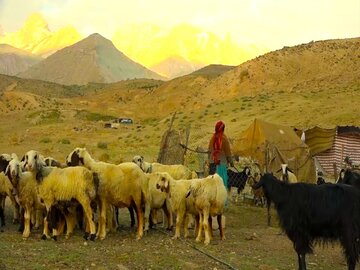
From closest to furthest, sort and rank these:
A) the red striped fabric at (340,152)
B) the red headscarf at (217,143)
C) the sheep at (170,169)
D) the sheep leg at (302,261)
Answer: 1. the sheep leg at (302,261)
2. the sheep at (170,169)
3. the red headscarf at (217,143)
4. the red striped fabric at (340,152)

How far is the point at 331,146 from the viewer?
83.2 feet

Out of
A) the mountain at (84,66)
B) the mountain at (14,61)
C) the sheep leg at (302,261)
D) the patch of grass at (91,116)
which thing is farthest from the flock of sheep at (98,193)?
the mountain at (14,61)

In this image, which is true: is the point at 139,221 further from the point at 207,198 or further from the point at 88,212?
the point at 207,198

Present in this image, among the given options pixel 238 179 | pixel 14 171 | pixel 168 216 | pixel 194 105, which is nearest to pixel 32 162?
pixel 14 171

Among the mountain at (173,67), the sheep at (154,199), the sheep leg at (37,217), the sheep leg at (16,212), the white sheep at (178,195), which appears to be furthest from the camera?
the mountain at (173,67)

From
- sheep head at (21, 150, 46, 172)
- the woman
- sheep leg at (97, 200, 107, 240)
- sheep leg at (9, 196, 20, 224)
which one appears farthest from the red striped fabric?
sheep head at (21, 150, 46, 172)

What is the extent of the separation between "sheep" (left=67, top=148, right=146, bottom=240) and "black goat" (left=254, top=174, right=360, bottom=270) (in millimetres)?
3395

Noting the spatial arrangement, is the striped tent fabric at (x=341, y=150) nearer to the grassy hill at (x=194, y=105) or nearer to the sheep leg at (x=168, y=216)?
the grassy hill at (x=194, y=105)

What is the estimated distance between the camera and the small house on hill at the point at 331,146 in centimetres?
2528

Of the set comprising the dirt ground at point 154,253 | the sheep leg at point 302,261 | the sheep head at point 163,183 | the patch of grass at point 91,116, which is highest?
the patch of grass at point 91,116

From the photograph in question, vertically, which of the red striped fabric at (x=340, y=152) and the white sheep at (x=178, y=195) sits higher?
the red striped fabric at (x=340, y=152)

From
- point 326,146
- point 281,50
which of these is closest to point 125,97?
point 281,50

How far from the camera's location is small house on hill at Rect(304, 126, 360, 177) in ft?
82.9

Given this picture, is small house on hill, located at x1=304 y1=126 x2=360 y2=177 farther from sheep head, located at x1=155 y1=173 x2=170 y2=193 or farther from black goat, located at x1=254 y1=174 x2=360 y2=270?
black goat, located at x1=254 y1=174 x2=360 y2=270
